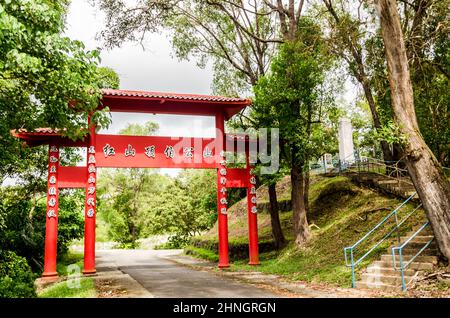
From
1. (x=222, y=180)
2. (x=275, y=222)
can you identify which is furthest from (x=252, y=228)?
(x=222, y=180)

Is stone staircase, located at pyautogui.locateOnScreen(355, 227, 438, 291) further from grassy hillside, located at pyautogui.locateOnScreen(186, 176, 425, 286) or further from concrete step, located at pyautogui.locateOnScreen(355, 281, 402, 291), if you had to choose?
grassy hillside, located at pyautogui.locateOnScreen(186, 176, 425, 286)

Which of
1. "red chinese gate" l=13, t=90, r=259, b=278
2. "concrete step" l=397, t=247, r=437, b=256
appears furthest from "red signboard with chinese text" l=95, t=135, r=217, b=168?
"concrete step" l=397, t=247, r=437, b=256

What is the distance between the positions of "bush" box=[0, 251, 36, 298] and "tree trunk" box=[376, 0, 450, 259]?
410 inches

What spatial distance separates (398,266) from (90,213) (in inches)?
349

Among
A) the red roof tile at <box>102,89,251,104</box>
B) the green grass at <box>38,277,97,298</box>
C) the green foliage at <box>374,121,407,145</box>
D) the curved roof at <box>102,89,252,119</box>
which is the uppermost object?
the red roof tile at <box>102,89,251,104</box>

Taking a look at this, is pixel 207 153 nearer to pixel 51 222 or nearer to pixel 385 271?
pixel 51 222

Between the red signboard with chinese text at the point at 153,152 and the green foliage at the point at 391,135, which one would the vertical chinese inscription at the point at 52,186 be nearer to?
the red signboard with chinese text at the point at 153,152

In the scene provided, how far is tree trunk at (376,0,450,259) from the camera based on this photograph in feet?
26.4

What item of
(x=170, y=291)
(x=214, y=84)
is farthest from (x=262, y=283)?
(x=214, y=84)

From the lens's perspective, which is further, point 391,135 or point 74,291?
point 74,291

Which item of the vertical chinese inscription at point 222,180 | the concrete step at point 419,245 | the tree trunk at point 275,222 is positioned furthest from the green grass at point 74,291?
the tree trunk at point 275,222

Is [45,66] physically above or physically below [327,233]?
above

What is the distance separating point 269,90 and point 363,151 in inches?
595

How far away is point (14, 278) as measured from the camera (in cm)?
1152
